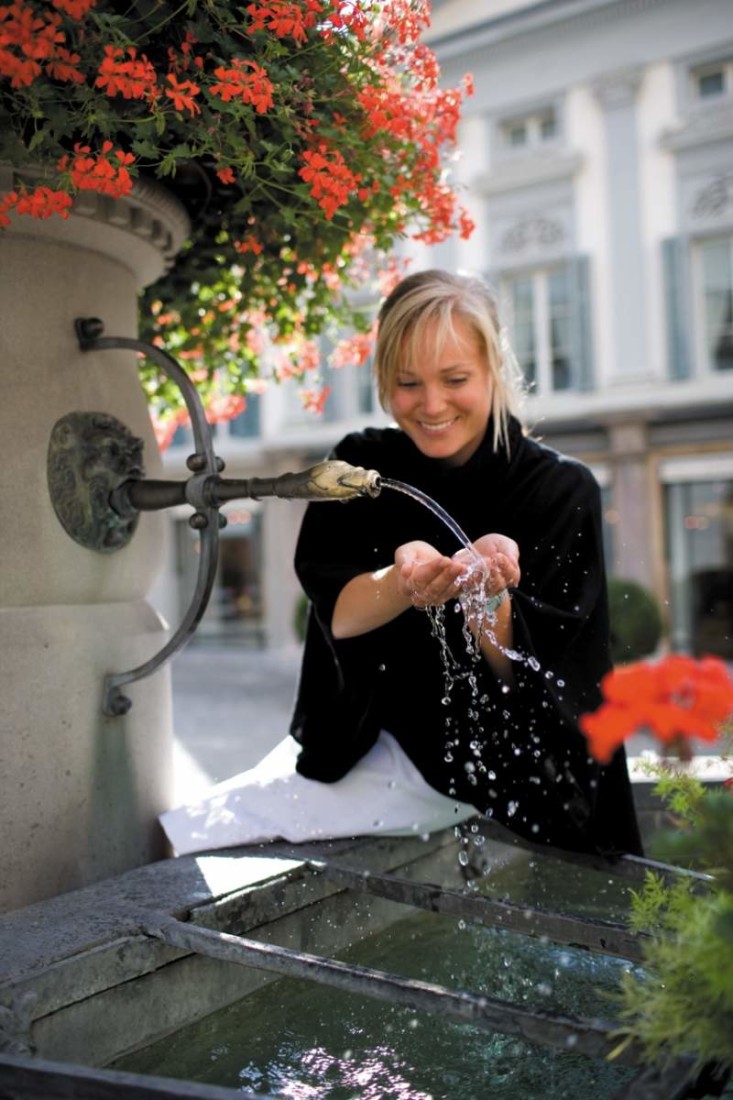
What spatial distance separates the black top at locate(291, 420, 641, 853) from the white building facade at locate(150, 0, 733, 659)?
1140cm

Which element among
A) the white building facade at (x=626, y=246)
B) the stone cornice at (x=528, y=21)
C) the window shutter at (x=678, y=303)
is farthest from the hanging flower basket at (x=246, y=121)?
the stone cornice at (x=528, y=21)

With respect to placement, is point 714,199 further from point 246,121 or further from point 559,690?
point 246,121

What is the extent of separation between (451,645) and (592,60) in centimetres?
1393

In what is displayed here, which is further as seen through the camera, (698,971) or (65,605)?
(65,605)

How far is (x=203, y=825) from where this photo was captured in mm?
2160

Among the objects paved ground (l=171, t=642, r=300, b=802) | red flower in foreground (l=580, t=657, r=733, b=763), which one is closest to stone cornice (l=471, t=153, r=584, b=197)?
paved ground (l=171, t=642, r=300, b=802)

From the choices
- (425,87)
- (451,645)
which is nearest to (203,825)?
(451,645)

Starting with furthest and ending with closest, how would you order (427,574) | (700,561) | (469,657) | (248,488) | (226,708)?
(700,561), (226,708), (469,657), (248,488), (427,574)

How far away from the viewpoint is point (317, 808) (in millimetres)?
2221

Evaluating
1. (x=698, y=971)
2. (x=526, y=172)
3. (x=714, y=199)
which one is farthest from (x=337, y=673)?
(x=526, y=172)

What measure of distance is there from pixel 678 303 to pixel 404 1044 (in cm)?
1305

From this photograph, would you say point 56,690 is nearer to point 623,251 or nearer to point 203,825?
point 203,825

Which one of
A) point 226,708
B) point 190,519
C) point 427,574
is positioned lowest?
point 226,708

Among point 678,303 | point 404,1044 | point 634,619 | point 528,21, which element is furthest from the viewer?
point 528,21
